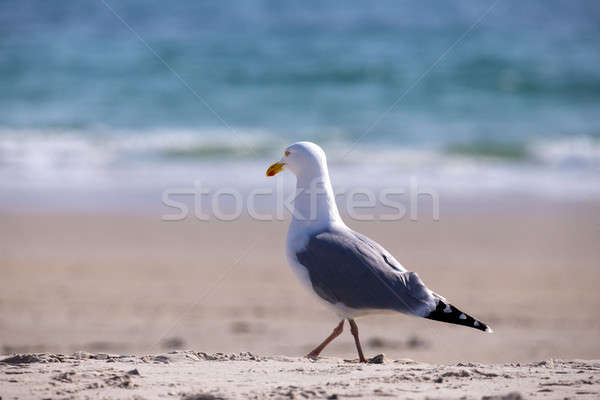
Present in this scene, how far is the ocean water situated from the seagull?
20.2ft

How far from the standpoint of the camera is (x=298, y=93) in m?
17.8

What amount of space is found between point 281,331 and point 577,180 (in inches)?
271

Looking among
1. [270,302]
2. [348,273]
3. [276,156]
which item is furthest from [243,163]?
[348,273]

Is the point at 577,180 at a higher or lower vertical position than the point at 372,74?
lower

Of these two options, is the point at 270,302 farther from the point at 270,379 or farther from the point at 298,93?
the point at 298,93

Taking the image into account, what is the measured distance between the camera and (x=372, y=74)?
18906 mm

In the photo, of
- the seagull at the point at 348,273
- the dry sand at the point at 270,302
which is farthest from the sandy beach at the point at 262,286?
the seagull at the point at 348,273

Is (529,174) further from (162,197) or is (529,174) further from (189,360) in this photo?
(189,360)

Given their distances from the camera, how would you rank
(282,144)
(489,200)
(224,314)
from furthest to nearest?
(282,144) < (489,200) < (224,314)

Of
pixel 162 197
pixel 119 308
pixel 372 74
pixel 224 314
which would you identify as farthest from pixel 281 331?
pixel 372 74

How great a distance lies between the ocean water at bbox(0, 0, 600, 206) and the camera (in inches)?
466

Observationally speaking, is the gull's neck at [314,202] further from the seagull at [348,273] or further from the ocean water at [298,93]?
the ocean water at [298,93]

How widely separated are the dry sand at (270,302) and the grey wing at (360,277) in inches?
13.2

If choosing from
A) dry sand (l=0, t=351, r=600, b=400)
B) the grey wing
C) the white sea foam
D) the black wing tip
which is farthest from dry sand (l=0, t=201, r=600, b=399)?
the white sea foam
